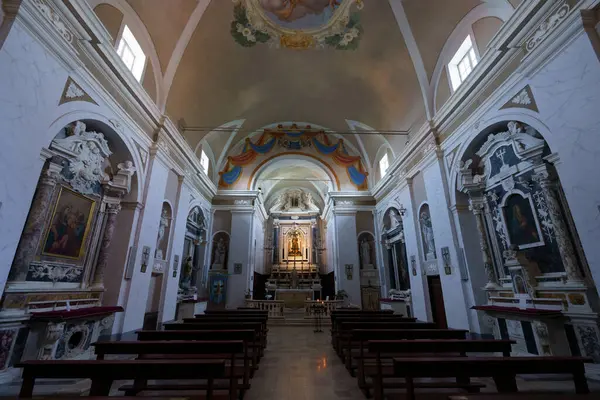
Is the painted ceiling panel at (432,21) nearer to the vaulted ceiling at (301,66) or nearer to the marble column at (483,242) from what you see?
the vaulted ceiling at (301,66)

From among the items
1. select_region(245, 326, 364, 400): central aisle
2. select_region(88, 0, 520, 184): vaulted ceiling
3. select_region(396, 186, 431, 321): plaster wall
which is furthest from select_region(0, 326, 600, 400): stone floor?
select_region(88, 0, 520, 184): vaulted ceiling

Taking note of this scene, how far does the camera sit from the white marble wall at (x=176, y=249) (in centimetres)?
851

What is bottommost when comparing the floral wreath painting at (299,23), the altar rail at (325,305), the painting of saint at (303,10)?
the altar rail at (325,305)

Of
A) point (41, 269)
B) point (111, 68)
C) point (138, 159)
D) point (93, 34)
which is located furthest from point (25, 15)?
point (41, 269)

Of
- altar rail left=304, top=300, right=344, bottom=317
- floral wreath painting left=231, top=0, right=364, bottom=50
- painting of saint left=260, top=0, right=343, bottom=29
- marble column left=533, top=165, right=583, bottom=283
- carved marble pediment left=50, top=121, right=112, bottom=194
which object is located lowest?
altar rail left=304, top=300, right=344, bottom=317

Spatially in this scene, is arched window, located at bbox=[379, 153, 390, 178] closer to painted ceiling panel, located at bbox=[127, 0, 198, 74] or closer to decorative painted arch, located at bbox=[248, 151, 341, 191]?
decorative painted arch, located at bbox=[248, 151, 341, 191]

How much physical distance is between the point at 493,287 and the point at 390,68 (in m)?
7.27

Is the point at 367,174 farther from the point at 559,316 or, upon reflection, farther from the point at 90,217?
the point at 90,217

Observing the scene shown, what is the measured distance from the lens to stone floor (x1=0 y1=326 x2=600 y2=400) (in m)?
3.52

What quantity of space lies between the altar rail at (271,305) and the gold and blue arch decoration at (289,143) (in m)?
5.93

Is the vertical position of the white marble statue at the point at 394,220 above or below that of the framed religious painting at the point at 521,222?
above

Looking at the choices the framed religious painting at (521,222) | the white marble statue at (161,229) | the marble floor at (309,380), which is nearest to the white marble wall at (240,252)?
the white marble statue at (161,229)

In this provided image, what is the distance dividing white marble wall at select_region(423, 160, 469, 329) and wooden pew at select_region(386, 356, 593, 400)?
428 cm

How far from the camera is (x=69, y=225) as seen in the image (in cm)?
532
